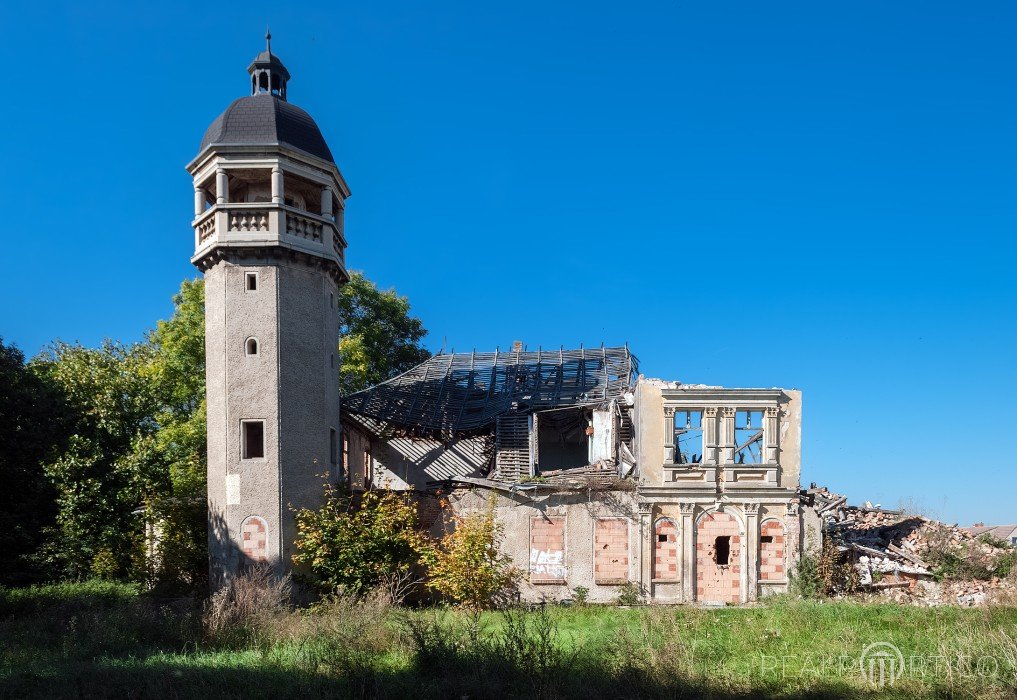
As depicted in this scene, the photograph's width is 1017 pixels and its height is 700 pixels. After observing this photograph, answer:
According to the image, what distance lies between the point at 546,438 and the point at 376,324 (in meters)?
11.6

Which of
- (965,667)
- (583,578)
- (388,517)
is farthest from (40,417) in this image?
(965,667)

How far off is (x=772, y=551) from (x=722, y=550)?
138cm

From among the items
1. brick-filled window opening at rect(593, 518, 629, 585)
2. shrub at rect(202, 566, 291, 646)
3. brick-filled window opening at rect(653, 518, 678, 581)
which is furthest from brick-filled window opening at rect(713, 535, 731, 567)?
shrub at rect(202, 566, 291, 646)

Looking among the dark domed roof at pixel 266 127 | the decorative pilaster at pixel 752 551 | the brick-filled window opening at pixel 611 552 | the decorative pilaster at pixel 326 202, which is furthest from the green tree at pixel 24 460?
the decorative pilaster at pixel 752 551

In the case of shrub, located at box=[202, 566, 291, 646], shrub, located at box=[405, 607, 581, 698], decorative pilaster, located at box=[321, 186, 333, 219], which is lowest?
shrub, located at box=[202, 566, 291, 646]

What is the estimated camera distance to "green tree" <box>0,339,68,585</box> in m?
22.3

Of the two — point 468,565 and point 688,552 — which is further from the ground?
point 468,565

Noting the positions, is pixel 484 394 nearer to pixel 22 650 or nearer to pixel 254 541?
pixel 254 541

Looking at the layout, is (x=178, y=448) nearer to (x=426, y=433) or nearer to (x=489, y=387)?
(x=426, y=433)

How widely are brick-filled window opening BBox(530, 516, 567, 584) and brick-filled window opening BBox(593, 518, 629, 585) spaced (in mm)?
975

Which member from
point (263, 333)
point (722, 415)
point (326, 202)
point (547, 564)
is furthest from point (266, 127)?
point (722, 415)

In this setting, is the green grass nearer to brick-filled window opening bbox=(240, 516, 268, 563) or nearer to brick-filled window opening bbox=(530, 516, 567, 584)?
brick-filled window opening bbox=(240, 516, 268, 563)

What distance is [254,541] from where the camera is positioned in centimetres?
1892

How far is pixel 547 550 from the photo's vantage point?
21.7 metres
